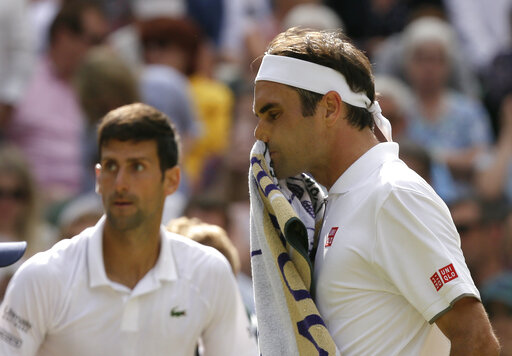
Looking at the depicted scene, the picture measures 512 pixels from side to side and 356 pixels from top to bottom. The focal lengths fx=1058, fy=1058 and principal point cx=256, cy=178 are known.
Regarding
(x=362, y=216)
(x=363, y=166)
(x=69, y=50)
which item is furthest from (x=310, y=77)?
(x=69, y=50)

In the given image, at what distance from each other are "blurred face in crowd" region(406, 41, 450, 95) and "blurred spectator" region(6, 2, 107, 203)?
276cm

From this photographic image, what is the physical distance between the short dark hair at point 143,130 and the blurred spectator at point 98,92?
280cm

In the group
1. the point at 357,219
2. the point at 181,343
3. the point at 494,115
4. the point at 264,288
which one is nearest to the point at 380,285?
the point at 357,219

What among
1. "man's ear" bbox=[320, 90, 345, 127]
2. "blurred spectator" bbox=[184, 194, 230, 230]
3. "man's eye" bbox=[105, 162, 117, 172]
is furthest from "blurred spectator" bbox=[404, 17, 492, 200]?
"man's ear" bbox=[320, 90, 345, 127]

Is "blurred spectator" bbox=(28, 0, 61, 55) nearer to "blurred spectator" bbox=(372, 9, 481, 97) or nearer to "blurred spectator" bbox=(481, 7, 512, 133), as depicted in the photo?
"blurred spectator" bbox=(372, 9, 481, 97)

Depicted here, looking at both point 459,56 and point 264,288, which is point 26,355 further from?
point 459,56

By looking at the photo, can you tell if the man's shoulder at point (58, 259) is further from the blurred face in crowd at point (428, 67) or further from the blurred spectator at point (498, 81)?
the blurred spectator at point (498, 81)

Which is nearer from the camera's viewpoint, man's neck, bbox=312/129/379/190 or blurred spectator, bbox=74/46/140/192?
man's neck, bbox=312/129/379/190

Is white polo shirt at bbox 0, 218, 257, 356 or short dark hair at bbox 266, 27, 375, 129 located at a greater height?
short dark hair at bbox 266, 27, 375, 129

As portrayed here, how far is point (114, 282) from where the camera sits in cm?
427

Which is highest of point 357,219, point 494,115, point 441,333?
point 357,219

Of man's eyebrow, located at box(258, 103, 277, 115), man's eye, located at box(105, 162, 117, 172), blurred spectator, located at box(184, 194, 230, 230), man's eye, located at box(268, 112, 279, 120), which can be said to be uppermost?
man's eyebrow, located at box(258, 103, 277, 115)

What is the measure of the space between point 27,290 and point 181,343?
2.17 feet

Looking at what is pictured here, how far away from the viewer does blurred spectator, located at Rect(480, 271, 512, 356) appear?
6.80m
